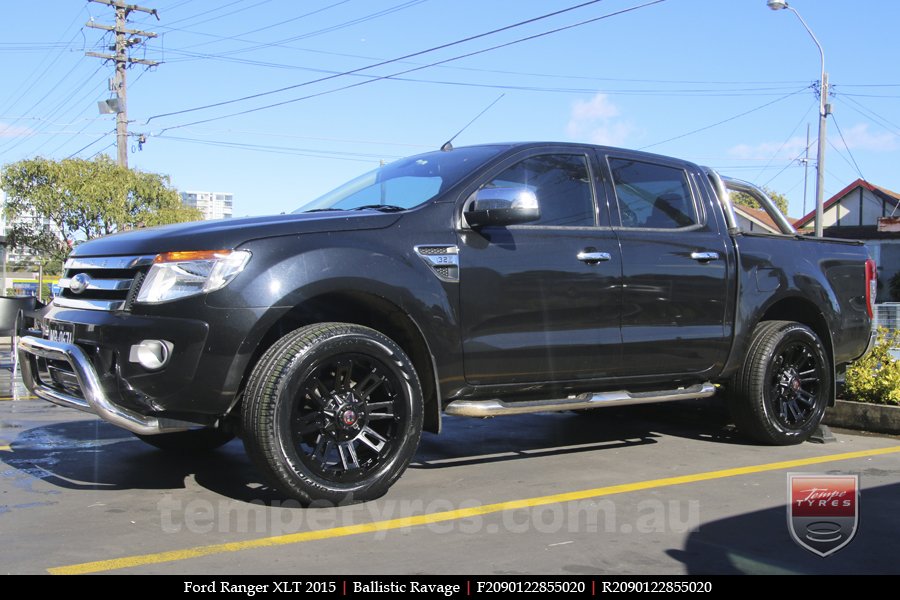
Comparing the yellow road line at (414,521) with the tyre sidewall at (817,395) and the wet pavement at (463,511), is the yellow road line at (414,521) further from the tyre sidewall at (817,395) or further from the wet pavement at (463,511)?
the tyre sidewall at (817,395)

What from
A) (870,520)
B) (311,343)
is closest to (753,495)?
(870,520)

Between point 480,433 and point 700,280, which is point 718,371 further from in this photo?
point 480,433

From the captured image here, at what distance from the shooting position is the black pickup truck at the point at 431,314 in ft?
13.4

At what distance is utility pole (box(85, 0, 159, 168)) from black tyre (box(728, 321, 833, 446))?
96.0 feet

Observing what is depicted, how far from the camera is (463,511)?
14.1ft

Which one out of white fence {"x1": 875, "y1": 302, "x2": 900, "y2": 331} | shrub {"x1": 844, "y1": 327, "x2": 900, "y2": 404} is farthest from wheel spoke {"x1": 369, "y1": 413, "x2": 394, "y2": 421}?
white fence {"x1": 875, "y1": 302, "x2": 900, "y2": 331}

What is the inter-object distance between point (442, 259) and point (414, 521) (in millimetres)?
1327

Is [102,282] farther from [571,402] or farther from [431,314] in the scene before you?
[571,402]

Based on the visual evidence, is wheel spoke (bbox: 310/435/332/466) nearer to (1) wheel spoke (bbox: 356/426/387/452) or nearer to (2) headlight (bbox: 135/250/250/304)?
(1) wheel spoke (bbox: 356/426/387/452)

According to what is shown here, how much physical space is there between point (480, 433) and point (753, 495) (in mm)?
2430

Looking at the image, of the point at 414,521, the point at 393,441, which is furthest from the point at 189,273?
the point at 414,521

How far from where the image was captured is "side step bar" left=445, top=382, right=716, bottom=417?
4715mm

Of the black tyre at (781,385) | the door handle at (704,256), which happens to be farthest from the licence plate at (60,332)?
the black tyre at (781,385)
